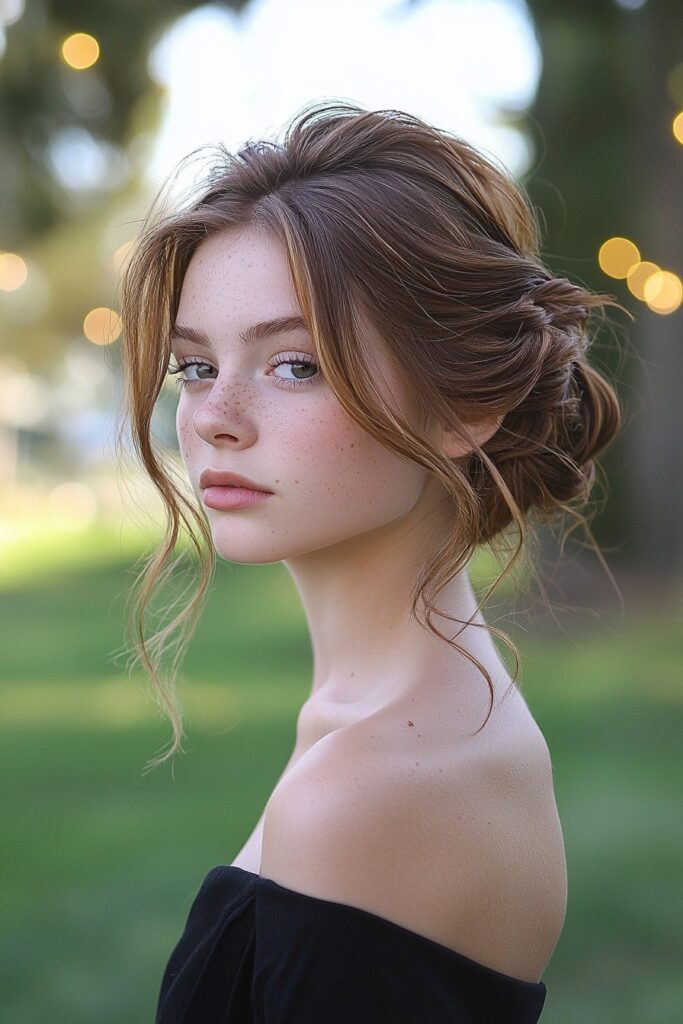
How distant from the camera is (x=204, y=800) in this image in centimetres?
569

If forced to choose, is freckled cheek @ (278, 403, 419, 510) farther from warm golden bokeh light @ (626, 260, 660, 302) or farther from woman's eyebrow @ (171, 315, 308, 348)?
warm golden bokeh light @ (626, 260, 660, 302)

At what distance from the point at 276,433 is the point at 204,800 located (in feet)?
15.0

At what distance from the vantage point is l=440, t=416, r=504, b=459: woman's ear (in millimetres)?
1455

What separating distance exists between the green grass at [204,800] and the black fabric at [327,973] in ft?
2.64

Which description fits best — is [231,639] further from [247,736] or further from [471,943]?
[471,943]

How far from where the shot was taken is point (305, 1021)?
120 cm

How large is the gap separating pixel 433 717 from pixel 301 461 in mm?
315

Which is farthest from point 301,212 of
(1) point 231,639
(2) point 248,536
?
(1) point 231,639

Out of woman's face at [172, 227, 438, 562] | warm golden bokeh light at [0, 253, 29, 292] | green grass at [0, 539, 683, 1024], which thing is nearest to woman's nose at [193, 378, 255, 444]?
woman's face at [172, 227, 438, 562]

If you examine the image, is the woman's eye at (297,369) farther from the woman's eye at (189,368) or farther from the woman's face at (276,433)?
the woman's eye at (189,368)

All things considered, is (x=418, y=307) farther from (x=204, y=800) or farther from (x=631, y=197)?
(x=631, y=197)

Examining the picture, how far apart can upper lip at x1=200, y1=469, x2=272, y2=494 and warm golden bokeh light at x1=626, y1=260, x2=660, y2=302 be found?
263 inches

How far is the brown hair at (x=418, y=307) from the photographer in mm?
1367

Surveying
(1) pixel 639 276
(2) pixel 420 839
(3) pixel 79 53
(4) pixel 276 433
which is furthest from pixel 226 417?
(1) pixel 639 276
